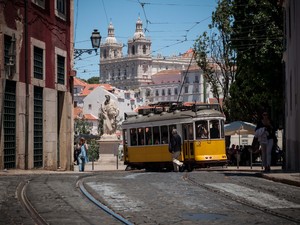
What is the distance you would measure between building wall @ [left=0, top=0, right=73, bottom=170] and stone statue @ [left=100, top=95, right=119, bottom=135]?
Answer: 36.7ft

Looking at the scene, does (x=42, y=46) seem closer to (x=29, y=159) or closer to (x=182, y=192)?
(x=29, y=159)

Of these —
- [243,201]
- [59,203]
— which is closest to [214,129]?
[243,201]

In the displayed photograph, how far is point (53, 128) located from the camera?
29562 millimetres

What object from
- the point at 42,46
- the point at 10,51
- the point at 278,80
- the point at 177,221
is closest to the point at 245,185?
the point at 177,221

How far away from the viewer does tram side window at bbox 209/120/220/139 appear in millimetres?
30609

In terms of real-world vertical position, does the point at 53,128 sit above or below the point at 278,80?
below

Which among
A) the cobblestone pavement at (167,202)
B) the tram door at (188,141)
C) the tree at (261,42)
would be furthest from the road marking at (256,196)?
the tree at (261,42)

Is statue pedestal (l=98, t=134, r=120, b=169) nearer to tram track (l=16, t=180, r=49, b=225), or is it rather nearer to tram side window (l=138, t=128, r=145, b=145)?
tram side window (l=138, t=128, r=145, b=145)

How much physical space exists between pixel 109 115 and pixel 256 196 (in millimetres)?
30583

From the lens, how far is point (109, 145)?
147ft

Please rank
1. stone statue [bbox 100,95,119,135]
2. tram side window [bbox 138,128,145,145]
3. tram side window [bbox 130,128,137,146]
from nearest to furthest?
tram side window [bbox 138,128,145,145] < tram side window [bbox 130,128,137,146] < stone statue [bbox 100,95,119,135]

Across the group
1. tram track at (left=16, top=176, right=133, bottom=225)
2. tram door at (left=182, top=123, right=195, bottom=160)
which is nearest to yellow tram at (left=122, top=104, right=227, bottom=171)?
tram door at (left=182, top=123, right=195, bottom=160)

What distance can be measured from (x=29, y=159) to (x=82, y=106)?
169 metres

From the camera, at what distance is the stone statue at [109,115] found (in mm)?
43375
